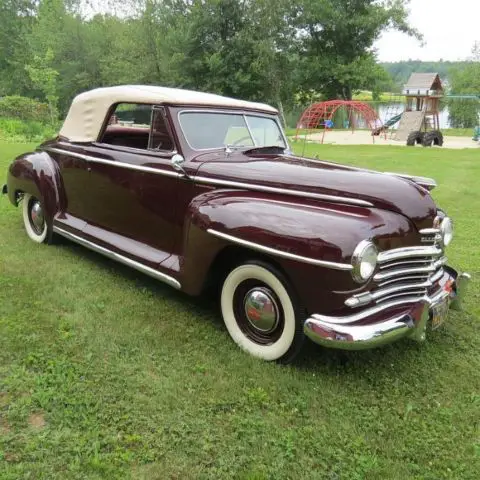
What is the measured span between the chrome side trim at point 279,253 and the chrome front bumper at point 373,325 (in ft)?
0.95

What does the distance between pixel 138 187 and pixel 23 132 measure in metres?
17.0

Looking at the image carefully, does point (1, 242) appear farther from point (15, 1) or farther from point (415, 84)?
point (15, 1)

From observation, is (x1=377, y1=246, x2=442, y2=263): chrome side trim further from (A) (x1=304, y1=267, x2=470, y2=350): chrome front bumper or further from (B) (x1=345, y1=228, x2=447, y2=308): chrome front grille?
(A) (x1=304, y1=267, x2=470, y2=350): chrome front bumper

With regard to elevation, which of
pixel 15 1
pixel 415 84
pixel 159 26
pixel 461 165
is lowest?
pixel 461 165

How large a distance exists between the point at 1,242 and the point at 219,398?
363 cm

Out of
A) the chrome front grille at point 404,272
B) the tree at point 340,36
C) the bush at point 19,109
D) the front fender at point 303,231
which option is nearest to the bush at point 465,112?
the tree at point 340,36

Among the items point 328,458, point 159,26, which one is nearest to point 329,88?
point 159,26

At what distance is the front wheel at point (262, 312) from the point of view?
2.80m

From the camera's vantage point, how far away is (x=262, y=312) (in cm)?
295

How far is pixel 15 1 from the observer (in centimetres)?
4216

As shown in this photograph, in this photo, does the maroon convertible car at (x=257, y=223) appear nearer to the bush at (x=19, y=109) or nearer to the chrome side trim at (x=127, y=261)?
the chrome side trim at (x=127, y=261)

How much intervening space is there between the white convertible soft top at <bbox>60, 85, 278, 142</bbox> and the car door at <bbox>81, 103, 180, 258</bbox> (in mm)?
135

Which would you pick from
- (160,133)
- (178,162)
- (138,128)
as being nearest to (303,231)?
(178,162)

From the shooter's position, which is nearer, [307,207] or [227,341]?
[307,207]
